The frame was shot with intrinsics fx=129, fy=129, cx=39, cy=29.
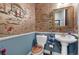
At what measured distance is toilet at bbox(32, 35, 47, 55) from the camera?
167cm

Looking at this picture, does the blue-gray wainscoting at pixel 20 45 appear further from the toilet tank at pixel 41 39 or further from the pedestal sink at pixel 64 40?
the pedestal sink at pixel 64 40

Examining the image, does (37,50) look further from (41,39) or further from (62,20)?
(62,20)

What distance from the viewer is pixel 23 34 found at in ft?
5.41

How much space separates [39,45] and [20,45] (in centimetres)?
25

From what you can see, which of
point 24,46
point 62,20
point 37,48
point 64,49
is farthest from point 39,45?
point 62,20

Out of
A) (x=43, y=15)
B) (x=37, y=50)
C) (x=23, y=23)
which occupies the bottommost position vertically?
(x=37, y=50)

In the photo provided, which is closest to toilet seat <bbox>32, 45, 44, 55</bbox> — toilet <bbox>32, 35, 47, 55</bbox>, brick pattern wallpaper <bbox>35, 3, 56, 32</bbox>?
toilet <bbox>32, 35, 47, 55</bbox>

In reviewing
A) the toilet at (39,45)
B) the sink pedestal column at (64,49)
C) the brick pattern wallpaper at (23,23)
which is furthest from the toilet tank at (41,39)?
the sink pedestal column at (64,49)

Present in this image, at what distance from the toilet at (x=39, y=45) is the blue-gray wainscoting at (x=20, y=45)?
0.22 ft

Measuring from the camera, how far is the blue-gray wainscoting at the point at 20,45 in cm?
162

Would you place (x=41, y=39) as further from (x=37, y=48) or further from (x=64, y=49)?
(x=64, y=49)

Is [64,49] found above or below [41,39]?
below

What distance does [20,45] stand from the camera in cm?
167
